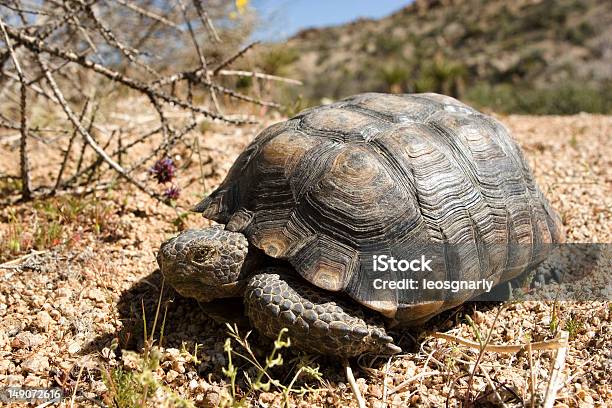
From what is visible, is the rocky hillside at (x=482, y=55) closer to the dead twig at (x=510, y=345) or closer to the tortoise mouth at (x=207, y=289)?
the tortoise mouth at (x=207, y=289)

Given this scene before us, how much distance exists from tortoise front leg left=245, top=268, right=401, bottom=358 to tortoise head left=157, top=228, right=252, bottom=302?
0.12 meters

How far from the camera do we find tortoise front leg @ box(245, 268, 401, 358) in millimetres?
2023

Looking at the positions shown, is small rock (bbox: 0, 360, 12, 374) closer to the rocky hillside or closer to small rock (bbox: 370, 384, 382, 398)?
small rock (bbox: 370, 384, 382, 398)

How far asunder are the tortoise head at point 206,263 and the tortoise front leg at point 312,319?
4.7 inches

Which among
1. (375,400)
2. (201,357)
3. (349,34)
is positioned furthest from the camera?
(349,34)

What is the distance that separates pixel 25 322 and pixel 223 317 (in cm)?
99

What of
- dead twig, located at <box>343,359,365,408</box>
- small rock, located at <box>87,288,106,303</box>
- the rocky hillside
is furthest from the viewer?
the rocky hillside

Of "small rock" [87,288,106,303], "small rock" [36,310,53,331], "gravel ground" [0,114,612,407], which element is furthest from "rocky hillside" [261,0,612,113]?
"small rock" [36,310,53,331]

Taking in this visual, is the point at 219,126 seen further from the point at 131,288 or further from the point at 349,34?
the point at 349,34

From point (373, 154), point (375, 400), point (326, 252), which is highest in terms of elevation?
point (373, 154)

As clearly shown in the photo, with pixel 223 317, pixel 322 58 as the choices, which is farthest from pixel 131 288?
pixel 322 58

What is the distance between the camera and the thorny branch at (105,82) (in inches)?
122

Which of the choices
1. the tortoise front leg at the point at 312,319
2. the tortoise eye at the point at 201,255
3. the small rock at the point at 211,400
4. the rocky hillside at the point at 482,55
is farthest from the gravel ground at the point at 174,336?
the rocky hillside at the point at 482,55

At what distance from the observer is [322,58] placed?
33844mm
